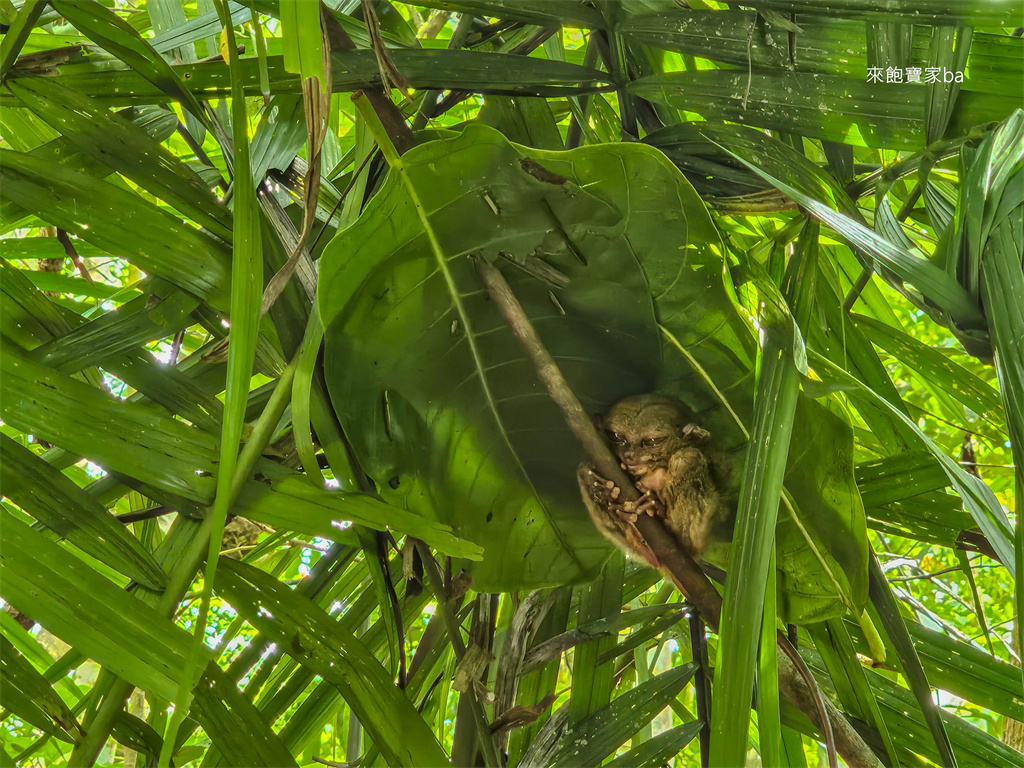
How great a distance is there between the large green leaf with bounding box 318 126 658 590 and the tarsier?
0.11ft

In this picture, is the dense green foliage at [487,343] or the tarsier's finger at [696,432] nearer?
the dense green foliage at [487,343]

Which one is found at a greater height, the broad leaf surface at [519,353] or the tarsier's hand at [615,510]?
the broad leaf surface at [519,353]

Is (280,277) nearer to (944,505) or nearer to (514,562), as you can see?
(514,562)

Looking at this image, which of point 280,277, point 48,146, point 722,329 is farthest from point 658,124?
point 48,146

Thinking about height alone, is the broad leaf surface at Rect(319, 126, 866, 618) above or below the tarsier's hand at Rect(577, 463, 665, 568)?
above

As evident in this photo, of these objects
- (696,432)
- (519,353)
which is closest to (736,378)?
(696,432)

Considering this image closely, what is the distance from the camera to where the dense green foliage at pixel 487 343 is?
48cm

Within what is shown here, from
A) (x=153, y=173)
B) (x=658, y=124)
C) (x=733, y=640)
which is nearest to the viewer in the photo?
(x=733, y=640)

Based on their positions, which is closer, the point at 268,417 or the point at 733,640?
the point at 733,640

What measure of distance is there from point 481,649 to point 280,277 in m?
0.32

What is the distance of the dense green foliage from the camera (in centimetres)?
48

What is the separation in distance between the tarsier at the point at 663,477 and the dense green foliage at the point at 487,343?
22 mm

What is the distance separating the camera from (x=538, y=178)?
53cm

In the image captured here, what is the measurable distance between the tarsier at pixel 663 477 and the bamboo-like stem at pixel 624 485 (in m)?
0.02
